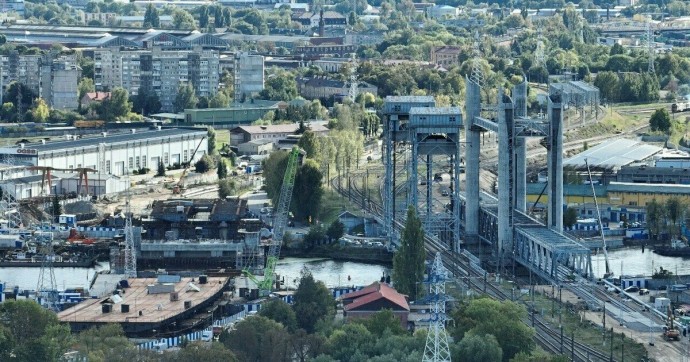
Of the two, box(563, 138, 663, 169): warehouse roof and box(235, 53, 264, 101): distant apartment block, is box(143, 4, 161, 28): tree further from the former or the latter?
box(563, 138, 663, 169): warehouse roof

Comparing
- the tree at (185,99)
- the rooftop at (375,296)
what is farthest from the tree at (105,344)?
the tree at (185,99)

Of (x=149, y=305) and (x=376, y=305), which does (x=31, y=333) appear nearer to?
(x=149, y=305)

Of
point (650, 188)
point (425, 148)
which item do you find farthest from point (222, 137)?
point (425, 148)

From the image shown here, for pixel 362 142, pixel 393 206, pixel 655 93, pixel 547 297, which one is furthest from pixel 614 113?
pixel 547 297

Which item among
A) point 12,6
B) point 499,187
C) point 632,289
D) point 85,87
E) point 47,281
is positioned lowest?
point 47,281

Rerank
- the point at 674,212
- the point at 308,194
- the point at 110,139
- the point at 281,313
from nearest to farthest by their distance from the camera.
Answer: the point at 281,313 < the point at 674,212 < the point at 308,194 < the point at 110,139

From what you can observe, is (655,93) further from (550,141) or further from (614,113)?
(550,141)
